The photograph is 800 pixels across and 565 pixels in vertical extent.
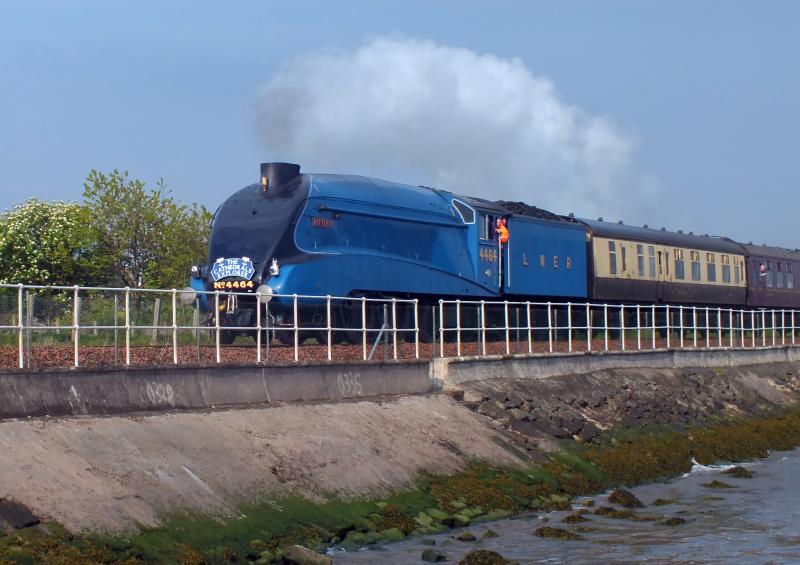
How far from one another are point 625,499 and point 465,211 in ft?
55.3

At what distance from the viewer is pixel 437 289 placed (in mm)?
35094

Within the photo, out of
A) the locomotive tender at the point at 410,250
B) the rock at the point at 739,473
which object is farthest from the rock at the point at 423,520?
the rock at the point at 739,473

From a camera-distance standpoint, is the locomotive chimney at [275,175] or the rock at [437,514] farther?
the locomotive chimney at [275,175]

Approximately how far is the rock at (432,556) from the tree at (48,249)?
1851 inches

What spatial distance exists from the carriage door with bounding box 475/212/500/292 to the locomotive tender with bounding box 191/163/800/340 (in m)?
0.04

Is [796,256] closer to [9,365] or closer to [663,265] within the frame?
[663,265]

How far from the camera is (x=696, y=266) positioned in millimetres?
52312

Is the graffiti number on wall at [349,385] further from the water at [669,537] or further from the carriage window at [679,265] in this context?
the carriage window at [679,265]

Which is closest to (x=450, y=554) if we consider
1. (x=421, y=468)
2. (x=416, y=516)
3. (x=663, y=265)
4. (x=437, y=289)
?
(x=416, y=516)

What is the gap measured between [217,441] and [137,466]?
6.81 feet

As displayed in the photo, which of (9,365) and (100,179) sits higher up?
(100,179)

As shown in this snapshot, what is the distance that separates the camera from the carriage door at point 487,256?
37812mm

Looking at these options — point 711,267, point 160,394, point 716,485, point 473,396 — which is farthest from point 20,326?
point 711,267

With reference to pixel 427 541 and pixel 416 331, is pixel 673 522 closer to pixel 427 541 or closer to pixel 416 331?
pixel 427 541
